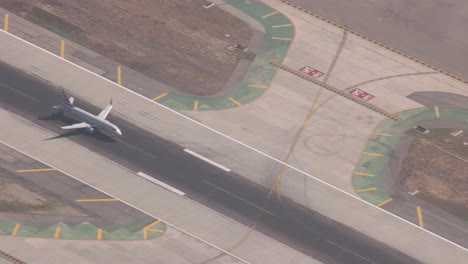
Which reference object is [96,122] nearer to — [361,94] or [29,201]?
[29,201]

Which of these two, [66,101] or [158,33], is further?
[158,33]

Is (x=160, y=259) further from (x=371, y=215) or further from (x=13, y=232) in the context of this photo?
(x=371, y=215)

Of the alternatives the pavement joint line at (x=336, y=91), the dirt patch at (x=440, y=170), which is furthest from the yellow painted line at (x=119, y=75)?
the dirt patch at (x=440, y=170)

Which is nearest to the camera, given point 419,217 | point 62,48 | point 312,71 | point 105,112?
point 419,217

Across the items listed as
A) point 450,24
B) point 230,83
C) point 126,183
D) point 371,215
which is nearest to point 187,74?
point 230,83

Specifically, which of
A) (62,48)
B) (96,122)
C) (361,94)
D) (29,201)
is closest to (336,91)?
(361,94)

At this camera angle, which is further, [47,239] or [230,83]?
[230,83]

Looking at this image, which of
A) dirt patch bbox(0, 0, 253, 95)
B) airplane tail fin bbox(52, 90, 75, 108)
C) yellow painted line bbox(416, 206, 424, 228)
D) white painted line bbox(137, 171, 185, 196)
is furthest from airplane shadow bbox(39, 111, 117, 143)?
yellow painted line bbox(416, 206, 424, 228)
